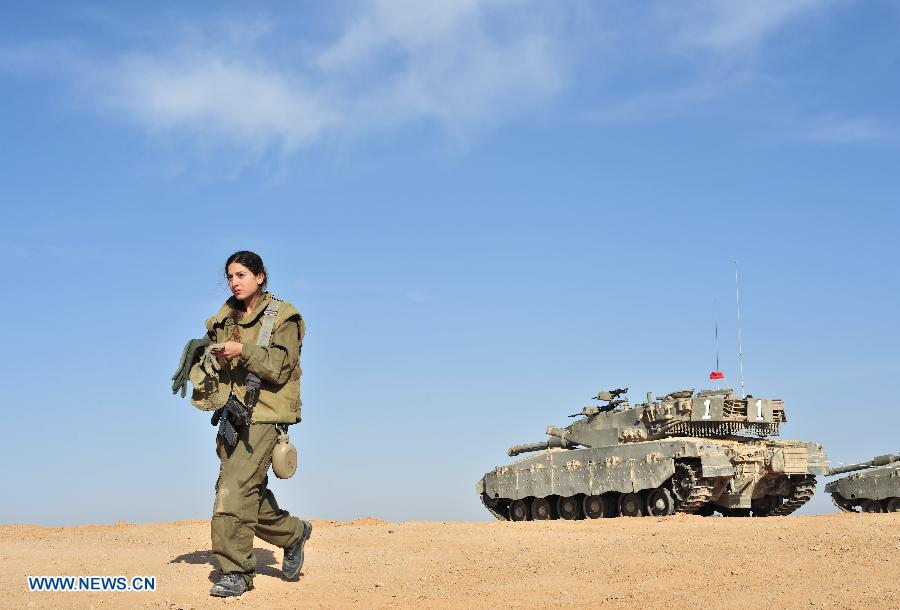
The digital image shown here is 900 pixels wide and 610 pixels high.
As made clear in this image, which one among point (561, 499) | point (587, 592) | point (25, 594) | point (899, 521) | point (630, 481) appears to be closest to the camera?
point (25, 594)

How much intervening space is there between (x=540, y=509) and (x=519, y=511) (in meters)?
1.00

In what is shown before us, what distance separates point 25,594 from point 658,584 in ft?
16.6

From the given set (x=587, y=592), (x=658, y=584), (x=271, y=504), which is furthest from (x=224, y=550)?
(x=658, y=584)

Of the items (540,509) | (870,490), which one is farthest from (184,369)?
(870,490)

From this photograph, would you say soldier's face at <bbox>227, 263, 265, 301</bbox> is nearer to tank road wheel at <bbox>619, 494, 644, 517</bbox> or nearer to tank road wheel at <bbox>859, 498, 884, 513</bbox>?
tank road wheel at <bbox>619, 494, 644, 517</bbox>

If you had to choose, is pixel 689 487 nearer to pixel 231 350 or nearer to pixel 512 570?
pixel 512 570

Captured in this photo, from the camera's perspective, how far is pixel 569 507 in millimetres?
24312

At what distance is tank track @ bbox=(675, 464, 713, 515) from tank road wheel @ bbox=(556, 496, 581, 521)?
10.7 ft

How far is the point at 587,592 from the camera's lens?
325 inches

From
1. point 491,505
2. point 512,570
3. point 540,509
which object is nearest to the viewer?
point 512,570

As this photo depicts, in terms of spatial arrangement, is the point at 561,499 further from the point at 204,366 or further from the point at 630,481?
the point at 204,366

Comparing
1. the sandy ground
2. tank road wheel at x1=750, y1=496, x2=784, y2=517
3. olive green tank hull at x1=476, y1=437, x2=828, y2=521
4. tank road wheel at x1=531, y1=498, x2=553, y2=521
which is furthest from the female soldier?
tank road wheel at x1=750, y1=496, x2=784, y2=517

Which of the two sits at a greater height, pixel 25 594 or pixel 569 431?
pixel 569 431

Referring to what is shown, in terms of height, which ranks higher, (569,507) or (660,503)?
(660,503)
